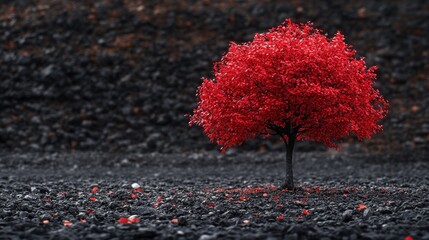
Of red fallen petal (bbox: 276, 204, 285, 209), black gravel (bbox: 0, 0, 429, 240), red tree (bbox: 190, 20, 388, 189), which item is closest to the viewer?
black gravel (bbox: 0, 0, 429, 240)

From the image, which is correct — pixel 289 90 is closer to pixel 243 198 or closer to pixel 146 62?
pixel 243 198

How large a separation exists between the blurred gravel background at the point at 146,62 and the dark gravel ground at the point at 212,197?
7.62 ft

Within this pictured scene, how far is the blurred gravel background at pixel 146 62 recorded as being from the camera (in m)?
40.5

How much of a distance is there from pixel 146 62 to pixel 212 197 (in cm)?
2540

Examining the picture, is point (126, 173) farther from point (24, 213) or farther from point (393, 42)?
point (393, 42)

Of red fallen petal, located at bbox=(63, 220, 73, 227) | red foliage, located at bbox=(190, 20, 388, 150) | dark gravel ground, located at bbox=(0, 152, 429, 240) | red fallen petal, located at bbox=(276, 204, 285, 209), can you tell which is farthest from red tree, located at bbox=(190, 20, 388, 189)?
red fallen petal, located at bbox=(63, 220, 73, 227)

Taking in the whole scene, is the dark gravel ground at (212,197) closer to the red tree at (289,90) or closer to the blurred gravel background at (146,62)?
the blurred gravel background at (146,62)

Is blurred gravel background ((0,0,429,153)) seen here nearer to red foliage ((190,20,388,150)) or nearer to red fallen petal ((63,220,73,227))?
red foliage ((190,20,388,150))

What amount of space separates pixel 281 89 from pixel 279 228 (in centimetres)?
778

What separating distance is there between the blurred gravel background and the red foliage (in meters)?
17.4

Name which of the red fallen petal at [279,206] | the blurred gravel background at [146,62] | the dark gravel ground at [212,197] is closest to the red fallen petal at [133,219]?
the dark gravel ground at [212,197]

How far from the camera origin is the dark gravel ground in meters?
14.9

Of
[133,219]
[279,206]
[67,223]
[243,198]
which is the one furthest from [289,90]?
[67,223]

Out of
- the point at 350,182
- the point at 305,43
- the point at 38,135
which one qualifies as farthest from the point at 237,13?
the point at 305,43
